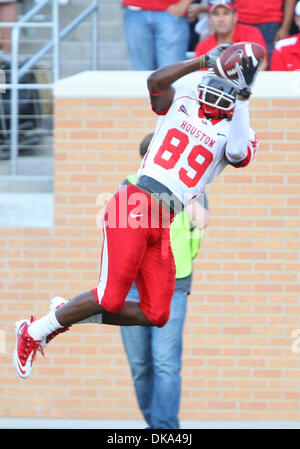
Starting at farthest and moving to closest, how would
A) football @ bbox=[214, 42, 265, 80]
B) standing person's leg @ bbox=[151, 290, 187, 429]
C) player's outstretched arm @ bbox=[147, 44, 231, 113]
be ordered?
1. standing person's leg @ bbox=[151, 290, 187, 429]
2. player's outstretched arm @ bbox=[147, 44, 231, 113]
3. football @ bbox=[214, 42, 265, 80]

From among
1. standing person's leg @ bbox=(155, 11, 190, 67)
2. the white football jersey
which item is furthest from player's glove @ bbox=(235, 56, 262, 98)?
standing person's leg @ bbox=(155, 11, 190, 67)

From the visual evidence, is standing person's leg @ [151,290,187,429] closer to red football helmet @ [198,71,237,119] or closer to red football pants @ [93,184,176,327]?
red football pants @ [93,184,176,327]

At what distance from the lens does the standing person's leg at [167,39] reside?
25.0 ft

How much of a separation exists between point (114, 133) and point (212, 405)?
7.09 feet

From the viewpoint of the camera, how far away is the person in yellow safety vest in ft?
21.2

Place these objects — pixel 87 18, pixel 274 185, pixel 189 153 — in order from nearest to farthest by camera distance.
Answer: pixel 189 153 < pixel 274 185 < pixel 87 18

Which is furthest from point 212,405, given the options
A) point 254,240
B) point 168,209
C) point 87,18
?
point 87,18

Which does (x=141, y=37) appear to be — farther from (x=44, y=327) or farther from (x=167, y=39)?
(x=44, y=327)

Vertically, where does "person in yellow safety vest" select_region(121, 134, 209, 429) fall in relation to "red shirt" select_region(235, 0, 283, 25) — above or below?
below

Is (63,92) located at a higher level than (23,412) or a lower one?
higher

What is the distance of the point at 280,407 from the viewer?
7.50m

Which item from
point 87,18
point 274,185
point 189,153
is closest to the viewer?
point 189,153

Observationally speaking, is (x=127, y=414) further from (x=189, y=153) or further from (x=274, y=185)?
(x=189, y=153)

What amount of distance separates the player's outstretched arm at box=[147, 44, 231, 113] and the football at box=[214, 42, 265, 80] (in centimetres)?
7
